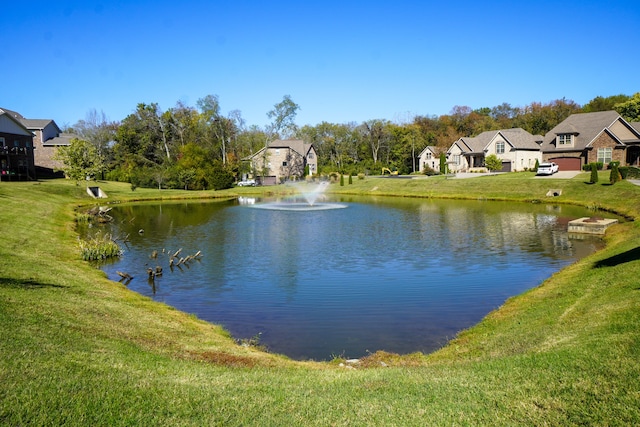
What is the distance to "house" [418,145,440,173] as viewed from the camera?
102m

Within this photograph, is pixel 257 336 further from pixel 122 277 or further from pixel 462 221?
pixel 462 221

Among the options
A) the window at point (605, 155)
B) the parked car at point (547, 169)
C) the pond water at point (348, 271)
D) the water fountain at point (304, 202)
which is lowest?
the pond water at point (348, 271)

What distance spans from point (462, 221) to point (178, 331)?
32990mm

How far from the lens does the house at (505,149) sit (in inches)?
3297

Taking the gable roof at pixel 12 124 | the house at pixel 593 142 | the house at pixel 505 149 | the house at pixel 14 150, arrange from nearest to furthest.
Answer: the house at pixel 14 150, the house at pixel 593 142, the gable roof at pixel 12 124, the house at pixel 505 149

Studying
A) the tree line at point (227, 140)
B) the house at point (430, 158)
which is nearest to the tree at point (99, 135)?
the tree line at point (227, 140)

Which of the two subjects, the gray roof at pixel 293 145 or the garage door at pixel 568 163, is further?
the gray roof at pixel 293 145

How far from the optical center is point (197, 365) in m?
10.2

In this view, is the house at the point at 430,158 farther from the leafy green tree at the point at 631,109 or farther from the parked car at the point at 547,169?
the leafy green tree at the point at 631,109

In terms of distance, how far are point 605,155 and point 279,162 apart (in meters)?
58.5

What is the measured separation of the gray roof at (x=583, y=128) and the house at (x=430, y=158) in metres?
28.8

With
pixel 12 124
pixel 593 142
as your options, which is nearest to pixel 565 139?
pixel 593 142

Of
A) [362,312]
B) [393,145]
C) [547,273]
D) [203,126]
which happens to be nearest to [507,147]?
[393,145]

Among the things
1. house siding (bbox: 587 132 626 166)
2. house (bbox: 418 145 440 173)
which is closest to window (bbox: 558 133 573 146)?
house siding (bbox: 587 132 626 166)
